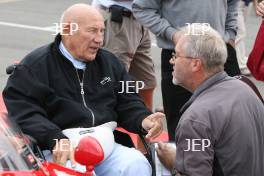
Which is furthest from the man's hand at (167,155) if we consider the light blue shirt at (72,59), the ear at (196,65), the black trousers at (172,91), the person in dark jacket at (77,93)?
the black trousers at (172,91)

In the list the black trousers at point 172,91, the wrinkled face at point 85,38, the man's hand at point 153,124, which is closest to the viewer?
the man's hand at point 153,124

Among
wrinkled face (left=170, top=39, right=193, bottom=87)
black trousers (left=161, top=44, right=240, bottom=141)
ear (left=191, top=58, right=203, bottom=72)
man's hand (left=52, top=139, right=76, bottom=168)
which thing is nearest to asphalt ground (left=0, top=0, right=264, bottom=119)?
black trousers (left=161, top=44, right=240, bottom=141)

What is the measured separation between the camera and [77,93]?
4047 millimetres

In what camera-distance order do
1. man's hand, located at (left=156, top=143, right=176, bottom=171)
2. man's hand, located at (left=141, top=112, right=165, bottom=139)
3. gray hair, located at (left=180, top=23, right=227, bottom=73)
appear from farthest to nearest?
man's hand, located at (left=141, top=112, right=165, bottom=139) < man's hand, located at (left=156, top=143, right=176, bottom=171) < gray hair, located at (left=180, top=23, right=227, bottom=73)

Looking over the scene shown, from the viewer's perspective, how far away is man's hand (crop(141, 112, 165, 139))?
3.97 meters

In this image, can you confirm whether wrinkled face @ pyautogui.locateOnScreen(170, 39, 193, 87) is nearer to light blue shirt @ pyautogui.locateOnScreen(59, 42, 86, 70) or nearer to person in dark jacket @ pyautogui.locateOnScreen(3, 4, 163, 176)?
person in dark jacket @ pyautogui.locateOnScreen(3, 4, 163, 176)

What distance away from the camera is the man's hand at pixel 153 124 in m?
3.97

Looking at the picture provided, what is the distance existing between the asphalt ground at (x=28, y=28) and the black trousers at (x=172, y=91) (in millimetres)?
2395

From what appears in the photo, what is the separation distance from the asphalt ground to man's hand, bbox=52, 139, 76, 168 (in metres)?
3.62

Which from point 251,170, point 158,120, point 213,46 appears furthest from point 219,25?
point 251,170

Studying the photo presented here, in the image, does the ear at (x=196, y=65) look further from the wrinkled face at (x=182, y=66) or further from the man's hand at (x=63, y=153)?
the man's hand at (x=63, y=153)

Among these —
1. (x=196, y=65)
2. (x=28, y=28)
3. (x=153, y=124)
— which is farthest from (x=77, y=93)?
(x=28, y=28)

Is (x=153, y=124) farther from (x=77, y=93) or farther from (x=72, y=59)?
(x=72, y=59)

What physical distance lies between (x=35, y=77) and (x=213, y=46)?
120cm
